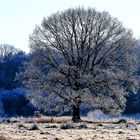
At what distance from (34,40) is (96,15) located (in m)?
6.42

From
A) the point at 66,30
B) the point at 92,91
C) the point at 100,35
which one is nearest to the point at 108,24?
the point at 100,35

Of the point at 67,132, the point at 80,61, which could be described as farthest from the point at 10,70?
the point at 67,132

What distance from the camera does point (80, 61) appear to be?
42.2 m

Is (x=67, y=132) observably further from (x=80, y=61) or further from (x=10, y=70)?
(x=10, y=70)

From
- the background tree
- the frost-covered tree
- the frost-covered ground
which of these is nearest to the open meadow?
the frost-covered ground

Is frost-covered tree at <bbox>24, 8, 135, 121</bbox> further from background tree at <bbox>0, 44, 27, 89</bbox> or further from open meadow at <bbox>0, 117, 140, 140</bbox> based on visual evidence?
background tree at <bbox>0, 44, 27, 89</bbox>

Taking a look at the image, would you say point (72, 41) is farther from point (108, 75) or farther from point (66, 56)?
point (108, 75)

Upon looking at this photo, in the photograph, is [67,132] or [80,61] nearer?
[67,132]

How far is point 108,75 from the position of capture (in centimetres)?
4031

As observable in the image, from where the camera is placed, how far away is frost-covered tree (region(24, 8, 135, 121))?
4056 cm

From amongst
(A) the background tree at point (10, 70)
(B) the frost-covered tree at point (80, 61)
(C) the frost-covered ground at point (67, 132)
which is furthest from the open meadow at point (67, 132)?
(A) the background tree at point (10, 70)

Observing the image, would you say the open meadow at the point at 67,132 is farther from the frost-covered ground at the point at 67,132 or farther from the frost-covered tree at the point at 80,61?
the frost-covered tree at the point at 80,61

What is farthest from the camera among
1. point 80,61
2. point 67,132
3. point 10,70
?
point 10,70

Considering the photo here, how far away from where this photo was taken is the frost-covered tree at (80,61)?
40.6 meters
